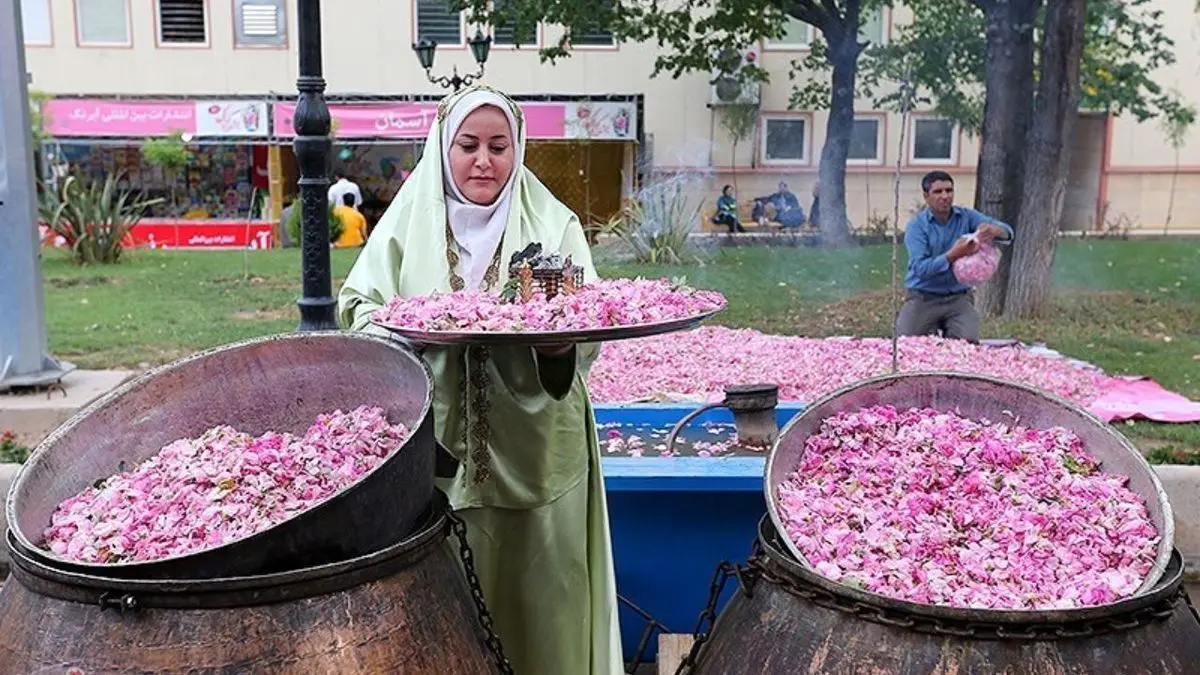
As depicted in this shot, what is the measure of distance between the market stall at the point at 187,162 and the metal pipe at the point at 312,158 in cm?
1538

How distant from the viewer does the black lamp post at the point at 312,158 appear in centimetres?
439

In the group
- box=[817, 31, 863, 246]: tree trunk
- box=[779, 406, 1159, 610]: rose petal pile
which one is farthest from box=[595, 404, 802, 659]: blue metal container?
box=[817, 31, 863, 246]: tree trunk

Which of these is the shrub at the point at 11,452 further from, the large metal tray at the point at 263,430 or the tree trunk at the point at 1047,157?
the tree trunk at the point at 1047,157

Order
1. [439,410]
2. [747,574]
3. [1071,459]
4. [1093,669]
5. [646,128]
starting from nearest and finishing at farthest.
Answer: [1093,669] → [747,574] → [1071,459] → [439,410] → [646,128]

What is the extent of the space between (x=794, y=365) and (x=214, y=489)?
544cm

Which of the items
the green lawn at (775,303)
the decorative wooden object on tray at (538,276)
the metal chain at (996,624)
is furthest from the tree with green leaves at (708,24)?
the metal chain at (996,624)

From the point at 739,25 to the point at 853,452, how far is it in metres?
9.59

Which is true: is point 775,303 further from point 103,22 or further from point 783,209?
point 103,22

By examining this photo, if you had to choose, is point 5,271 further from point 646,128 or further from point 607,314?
point 646,128

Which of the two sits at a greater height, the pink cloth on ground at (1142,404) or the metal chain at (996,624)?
the metal chain at (996,624)

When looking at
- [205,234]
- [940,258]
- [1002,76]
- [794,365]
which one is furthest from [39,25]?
[940,258]

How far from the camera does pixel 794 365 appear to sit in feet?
23.1

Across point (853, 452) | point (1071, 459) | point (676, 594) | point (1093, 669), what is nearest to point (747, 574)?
point (853, 452)

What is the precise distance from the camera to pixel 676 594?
12.2 ft
